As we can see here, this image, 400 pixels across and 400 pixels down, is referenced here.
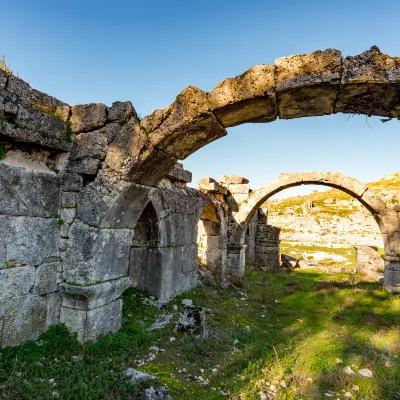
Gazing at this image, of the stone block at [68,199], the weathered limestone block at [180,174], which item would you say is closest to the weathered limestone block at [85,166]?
the stone block at [68,199]

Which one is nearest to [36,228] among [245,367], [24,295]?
[24,295]

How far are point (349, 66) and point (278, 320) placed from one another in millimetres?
5365

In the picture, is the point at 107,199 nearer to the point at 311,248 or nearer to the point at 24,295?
the point at 24,295

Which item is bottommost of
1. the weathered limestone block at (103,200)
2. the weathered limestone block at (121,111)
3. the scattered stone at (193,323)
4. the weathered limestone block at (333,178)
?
the scattered stone at (193,323)

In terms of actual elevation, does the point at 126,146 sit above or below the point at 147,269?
above

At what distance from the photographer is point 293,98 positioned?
3.19 m

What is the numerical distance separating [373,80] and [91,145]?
10.4ft

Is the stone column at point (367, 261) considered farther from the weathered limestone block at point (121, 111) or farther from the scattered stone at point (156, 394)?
the weathered limestone block at point (121, 111)

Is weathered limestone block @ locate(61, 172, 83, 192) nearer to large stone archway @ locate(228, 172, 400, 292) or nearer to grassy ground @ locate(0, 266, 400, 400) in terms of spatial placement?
grassy ground @ locate(0, 266, 400, 400)

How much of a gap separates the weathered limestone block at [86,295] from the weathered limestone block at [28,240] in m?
0.46

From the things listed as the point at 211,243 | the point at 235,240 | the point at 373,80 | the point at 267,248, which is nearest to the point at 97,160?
the point at 373,80

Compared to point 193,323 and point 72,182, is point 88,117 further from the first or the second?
point 193,323

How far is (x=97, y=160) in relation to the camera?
3779mm

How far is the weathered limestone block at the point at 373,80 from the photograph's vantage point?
2755mm
